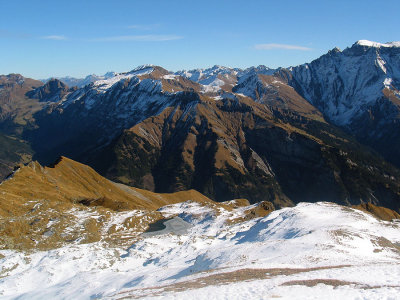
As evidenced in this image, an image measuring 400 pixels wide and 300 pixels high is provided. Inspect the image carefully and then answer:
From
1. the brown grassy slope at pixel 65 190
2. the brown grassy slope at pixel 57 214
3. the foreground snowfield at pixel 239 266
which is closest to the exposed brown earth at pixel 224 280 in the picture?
the foreground snowfield at pixel 239 266

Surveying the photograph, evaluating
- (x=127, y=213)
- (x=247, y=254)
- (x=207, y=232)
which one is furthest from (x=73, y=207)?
(x=247, y=254)

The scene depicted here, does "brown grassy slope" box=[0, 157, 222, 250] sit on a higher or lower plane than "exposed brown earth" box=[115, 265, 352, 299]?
lower

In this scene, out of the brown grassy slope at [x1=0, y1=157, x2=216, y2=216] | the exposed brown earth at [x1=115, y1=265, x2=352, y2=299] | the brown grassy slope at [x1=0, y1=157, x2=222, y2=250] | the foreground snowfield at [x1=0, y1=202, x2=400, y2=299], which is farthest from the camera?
the brown grassy slope at [x1=0, y1=157, x2=216, y2=216]

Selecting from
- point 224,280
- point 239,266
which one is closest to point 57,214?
point 239,266

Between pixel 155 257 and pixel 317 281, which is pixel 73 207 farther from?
pixel 317 281

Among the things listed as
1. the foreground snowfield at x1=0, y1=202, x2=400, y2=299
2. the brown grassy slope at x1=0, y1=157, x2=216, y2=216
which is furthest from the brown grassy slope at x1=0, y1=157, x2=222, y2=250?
the foreground snowfield at x1=0, y1=202, x2=400, y2=299

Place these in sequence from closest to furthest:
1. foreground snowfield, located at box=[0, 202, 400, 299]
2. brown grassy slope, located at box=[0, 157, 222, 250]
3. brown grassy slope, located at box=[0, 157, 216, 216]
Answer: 1. foreground snowfield, located at box=[0, 202, 400, 299]
2. brown grassy slope, located at box=[0, 157, 222, 250]
3. brown grassy slope, located at box=[0, 157, 216, 216]

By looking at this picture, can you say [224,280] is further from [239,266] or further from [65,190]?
[65,190]

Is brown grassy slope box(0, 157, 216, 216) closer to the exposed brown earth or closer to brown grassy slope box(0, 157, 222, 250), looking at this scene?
brown grassy slope box(0, 157, 222, 250)

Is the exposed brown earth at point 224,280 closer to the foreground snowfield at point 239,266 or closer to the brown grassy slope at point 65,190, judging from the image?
the foreground snowfield at point 239,266
